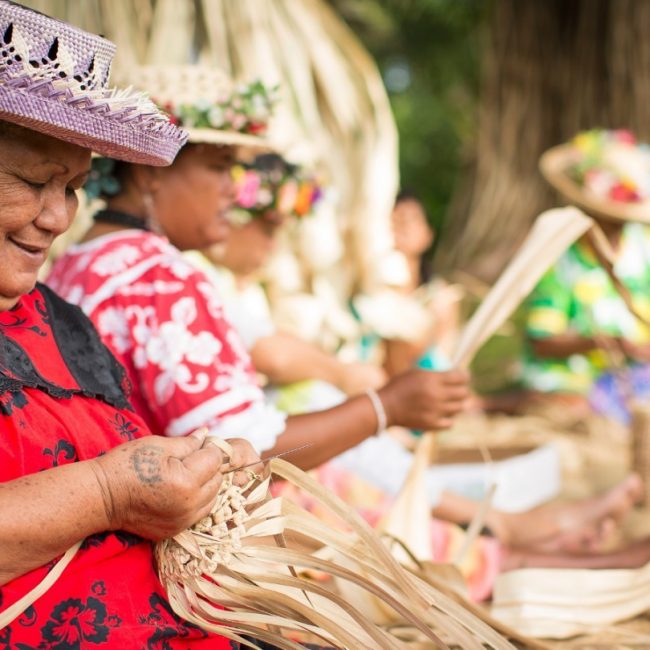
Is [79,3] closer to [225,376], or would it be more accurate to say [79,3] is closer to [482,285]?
[225,376]

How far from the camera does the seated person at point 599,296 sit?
19.6 feet

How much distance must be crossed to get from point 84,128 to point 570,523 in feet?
10.0

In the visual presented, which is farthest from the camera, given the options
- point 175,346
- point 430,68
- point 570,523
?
point 430,68

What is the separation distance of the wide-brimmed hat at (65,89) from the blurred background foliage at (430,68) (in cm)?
1342

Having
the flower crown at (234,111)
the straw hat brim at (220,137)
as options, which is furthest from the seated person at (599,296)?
the straw hat brim at (220,137)

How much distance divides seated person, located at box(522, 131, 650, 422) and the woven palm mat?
211 mm

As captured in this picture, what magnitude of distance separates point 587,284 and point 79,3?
11.7ft

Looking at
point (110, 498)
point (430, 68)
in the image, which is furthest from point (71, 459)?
point (430, 68)

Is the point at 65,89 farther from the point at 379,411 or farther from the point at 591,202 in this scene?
the point at 591,202

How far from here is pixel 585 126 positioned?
32.1 ft

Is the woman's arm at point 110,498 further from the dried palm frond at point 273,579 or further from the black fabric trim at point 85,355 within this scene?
the black fabric trim at point 85,355

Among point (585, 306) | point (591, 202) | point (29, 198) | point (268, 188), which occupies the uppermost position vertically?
point (29, 198)

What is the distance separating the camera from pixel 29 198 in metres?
1.59

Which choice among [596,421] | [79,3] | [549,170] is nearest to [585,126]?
[549,170]
